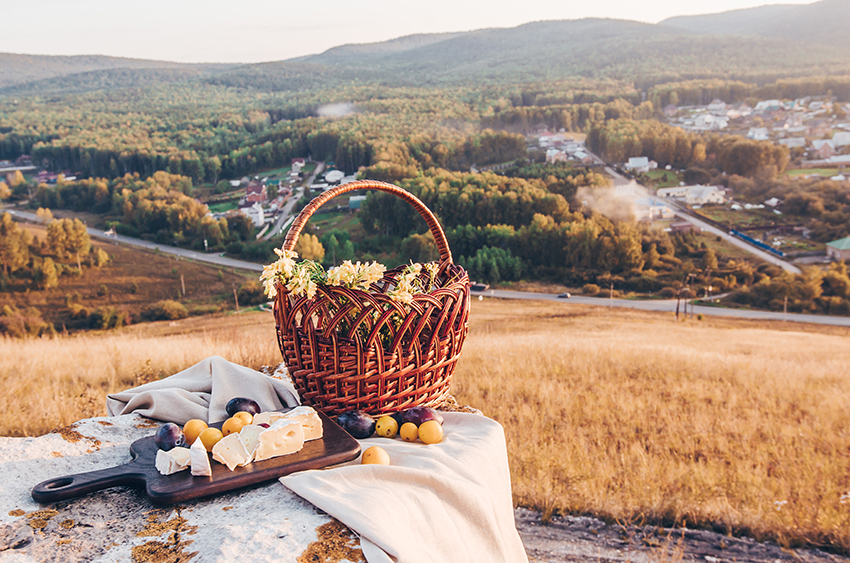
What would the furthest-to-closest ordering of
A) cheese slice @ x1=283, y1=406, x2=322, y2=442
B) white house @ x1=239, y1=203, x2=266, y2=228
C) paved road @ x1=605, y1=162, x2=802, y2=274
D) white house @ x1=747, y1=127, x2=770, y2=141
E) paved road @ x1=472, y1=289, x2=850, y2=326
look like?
white house @ x1=747, y1=127, x2=770, y2=141
white house @ x1=239, y1=203, x2=266, y2=228
paved road @ x1=605, y1=162, x2=802, y2=274
paved road @ x1=472, y1=289, x2=850, y2=326
cheese slice @ x1=283, y1=406, x2=322, y2=442

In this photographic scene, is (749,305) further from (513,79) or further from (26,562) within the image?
(513,79)

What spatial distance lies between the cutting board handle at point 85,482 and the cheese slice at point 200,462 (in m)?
0.20

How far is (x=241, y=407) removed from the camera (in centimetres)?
253

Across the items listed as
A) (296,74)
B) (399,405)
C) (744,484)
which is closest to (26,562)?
(399,405)

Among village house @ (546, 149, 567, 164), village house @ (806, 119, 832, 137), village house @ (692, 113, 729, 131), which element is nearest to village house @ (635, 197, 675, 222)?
village house @ (546, 149, 567, 164)

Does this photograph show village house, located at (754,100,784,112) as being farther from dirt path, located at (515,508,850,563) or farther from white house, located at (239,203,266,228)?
dirt path, located at (515,508,850,563)

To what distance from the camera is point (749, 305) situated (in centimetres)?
4325

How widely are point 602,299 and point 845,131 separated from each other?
7440 centimetres

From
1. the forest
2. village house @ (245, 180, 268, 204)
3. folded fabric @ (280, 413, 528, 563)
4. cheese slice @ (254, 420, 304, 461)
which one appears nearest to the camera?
folded fabric @ (280, 413, 528, 563)

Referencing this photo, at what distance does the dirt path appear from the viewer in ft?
11.0

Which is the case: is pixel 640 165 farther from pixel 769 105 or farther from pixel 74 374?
pixel 74 374

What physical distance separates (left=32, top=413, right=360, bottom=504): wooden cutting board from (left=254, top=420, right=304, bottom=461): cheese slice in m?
0.02

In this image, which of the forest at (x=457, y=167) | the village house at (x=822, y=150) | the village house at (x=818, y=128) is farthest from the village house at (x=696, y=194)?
the village house at (x=818, y=128)

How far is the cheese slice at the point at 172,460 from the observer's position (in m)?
1.95
